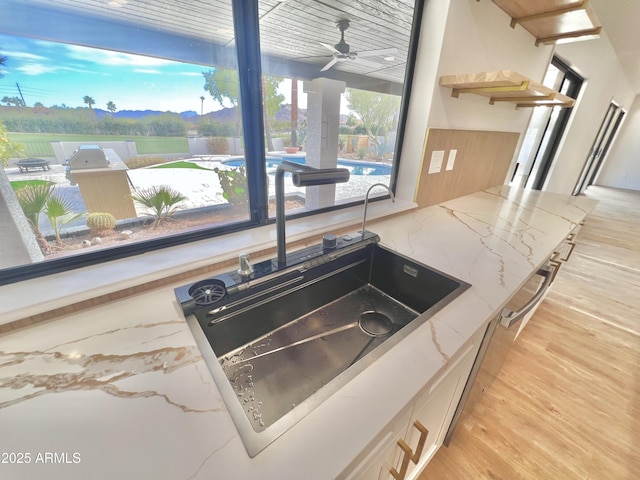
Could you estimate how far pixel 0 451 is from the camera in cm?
39

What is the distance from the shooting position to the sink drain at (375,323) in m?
0.94

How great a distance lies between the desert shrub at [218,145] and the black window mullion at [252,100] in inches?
3.1

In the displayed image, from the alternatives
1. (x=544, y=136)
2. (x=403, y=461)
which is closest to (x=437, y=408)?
(x=403, y=461)

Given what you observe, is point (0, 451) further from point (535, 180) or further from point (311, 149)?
point (535, 180)

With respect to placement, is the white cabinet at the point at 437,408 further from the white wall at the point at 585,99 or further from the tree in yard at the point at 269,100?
the white wall at the point at 585,99

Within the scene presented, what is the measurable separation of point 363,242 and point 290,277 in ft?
1.22

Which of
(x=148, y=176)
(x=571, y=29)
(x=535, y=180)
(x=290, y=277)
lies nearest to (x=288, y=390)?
(x=290, y=277)

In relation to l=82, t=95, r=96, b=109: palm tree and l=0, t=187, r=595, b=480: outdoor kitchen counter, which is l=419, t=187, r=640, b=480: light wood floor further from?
l=82, t=95, r=96, b=109: palm tree

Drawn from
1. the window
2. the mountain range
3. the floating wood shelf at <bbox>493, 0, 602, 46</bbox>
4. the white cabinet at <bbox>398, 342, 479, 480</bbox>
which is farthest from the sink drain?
the floating wood shelf at <bbox>493, 0, 602, 46</bbox>

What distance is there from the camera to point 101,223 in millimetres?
842

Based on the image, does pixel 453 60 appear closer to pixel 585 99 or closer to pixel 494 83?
pixel 494 83

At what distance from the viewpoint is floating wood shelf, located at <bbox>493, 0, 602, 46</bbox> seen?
4.49ft

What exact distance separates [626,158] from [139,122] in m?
10.4

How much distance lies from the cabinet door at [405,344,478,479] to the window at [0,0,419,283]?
875mm
